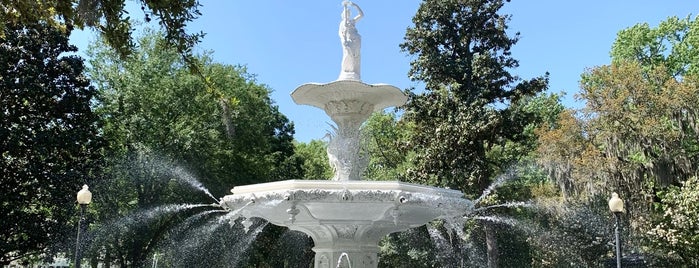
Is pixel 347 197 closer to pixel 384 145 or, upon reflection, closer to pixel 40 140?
pixel 40 140

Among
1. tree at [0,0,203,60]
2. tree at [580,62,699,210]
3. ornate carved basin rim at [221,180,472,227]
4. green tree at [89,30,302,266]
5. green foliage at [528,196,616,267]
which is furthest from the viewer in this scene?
green tree at [89,30,302,266]

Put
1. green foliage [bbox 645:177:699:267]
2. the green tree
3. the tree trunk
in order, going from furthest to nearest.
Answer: the green tree
the tree trunk
green foliage [bbox 645:177:699:267]

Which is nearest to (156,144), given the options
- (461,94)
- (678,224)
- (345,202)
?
(461,94)

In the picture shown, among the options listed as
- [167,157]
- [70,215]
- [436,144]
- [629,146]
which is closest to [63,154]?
[70,215]

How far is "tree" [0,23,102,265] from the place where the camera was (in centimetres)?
2238

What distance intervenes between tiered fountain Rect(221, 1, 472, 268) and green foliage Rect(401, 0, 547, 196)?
538 inches

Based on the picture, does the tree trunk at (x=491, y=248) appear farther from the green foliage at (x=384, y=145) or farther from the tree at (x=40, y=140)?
the tree at (x=40, y=140)

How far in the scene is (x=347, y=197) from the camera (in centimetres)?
1016

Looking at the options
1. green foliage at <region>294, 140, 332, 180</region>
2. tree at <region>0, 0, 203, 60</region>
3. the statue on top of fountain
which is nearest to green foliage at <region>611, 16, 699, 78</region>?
green foliage at <region>294, 140, 332, 180</region>

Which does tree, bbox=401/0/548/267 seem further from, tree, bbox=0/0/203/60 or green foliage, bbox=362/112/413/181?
tree, bbox=0/0/203/60

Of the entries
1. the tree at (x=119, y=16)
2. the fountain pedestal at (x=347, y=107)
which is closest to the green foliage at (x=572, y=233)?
the fountain pedestal at (x=347, y=107)

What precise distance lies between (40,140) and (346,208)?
15712mm

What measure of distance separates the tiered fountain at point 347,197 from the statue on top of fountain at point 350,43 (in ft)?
0.06

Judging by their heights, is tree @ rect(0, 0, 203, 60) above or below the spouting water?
→ above
